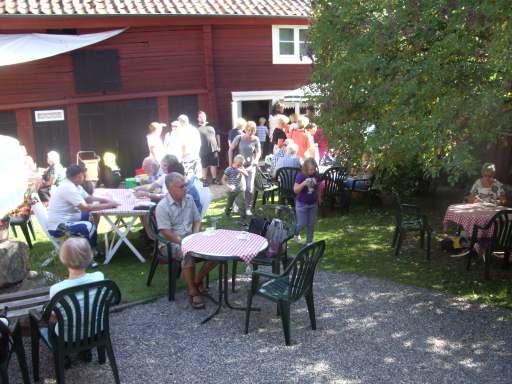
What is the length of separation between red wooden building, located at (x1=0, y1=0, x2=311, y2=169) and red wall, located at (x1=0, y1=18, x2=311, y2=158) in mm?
26

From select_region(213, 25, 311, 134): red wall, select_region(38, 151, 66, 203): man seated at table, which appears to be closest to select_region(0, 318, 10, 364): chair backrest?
select_region(38, 151, 66, 203): man seated at table

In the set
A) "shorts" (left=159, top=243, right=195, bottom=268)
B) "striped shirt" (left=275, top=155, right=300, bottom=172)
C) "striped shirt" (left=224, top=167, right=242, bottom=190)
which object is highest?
"striped shirt" (left=275, top=155, right=300, bottom=172)

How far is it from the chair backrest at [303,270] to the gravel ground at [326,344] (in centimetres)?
45

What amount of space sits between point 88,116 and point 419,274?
31.9 feet

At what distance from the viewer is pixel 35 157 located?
13.1 metres

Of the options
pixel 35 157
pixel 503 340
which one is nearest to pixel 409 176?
pixel 503 340

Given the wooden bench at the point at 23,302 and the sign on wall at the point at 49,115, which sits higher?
the sign on wall at the point at 49,115

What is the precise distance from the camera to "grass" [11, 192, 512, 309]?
20.8 feet

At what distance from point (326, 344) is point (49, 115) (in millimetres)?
10536

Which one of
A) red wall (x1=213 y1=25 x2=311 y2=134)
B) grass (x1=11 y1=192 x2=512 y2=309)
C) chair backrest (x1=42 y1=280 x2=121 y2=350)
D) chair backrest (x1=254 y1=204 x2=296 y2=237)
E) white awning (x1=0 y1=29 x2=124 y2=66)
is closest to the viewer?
Result: chair backrest (x1=42 y1=280 x2=121 y2=350)

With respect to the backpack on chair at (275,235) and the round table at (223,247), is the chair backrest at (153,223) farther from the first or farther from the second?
→ the backpack on chair at (275,235)

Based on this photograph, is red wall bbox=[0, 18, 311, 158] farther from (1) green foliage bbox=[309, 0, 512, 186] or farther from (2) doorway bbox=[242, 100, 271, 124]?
(1) green foliage bbox=[309, 0, 512, 186]

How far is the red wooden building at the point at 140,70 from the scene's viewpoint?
1294 cm

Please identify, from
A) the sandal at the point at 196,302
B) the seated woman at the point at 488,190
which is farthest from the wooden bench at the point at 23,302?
the seated woman at the point at 488,190
